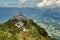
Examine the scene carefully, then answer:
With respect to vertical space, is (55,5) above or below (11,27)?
above

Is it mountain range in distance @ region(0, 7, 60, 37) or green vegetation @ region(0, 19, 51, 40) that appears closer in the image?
green vegetation @ region(0, 19, 51, 40)

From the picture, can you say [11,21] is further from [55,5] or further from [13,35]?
[55,5]

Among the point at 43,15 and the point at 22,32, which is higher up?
the point at 43,15

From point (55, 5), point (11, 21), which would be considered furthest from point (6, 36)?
point (55, 5)

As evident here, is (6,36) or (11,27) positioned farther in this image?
(11,27)

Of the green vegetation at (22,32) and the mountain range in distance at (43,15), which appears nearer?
the green vegetation at (22,32)

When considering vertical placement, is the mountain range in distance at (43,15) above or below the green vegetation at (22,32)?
above

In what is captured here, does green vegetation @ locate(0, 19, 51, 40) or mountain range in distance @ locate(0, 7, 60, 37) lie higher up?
mountain range in distance @ locate(0, 7, 60, 37)

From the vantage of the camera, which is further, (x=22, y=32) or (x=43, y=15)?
(x=43, y=15)
